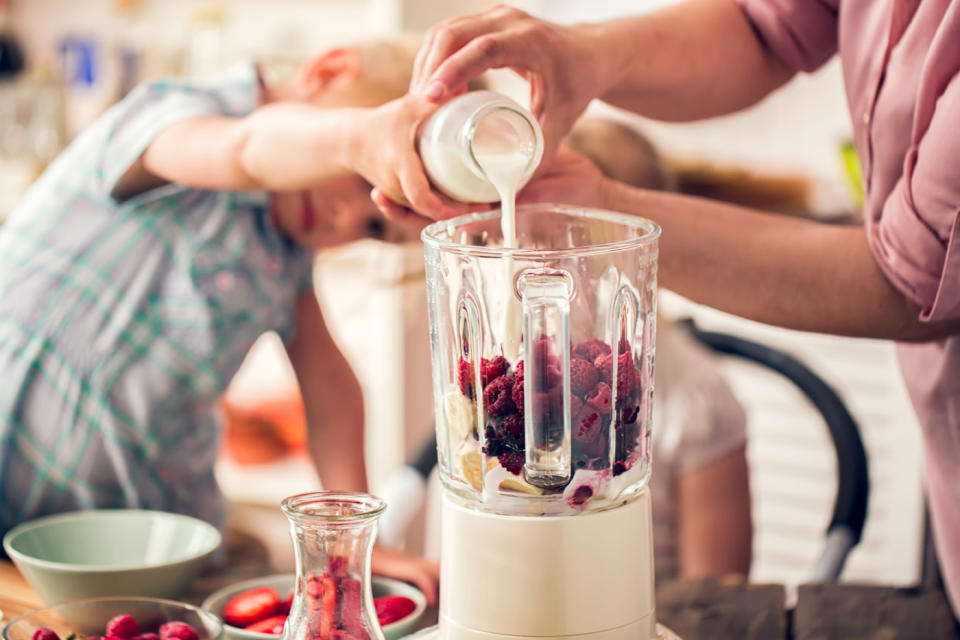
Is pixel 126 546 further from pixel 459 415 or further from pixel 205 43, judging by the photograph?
pixel 205 43

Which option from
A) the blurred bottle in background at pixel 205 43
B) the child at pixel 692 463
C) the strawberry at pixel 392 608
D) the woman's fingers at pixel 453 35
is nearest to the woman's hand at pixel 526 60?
the woman's fingers at pixel 453 35

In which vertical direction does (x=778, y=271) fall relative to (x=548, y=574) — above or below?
above

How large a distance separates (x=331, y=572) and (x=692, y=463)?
108 cm

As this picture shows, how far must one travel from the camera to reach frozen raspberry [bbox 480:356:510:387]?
23.3 inches

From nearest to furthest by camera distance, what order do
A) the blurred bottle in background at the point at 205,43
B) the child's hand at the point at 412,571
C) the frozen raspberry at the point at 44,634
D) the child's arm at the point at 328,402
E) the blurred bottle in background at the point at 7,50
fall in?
the frozen raspberry at the point at 44,634 < the child's hand at the point at 412,571 < the child's arm at the point at 328,402 < the blurred bottle in background at the point at 205,43 < the blurred bottle in background at the point at 7,50

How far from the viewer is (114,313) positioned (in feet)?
3.55

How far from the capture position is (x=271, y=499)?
2.74 m

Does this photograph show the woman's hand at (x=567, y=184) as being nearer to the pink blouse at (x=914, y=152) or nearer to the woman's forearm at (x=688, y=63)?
the woman's forearm at (x=688, y=63)

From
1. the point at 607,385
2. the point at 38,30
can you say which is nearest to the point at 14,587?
the point at 607,385

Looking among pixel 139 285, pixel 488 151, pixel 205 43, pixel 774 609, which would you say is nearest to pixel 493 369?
pixel 488 151

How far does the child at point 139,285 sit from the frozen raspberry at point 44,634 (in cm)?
44

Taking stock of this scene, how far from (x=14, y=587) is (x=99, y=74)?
2.28 meters

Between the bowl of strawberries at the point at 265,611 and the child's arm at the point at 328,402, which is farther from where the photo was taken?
the child's arm at the point at 328,402

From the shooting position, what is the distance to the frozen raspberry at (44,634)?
0.65 metres
